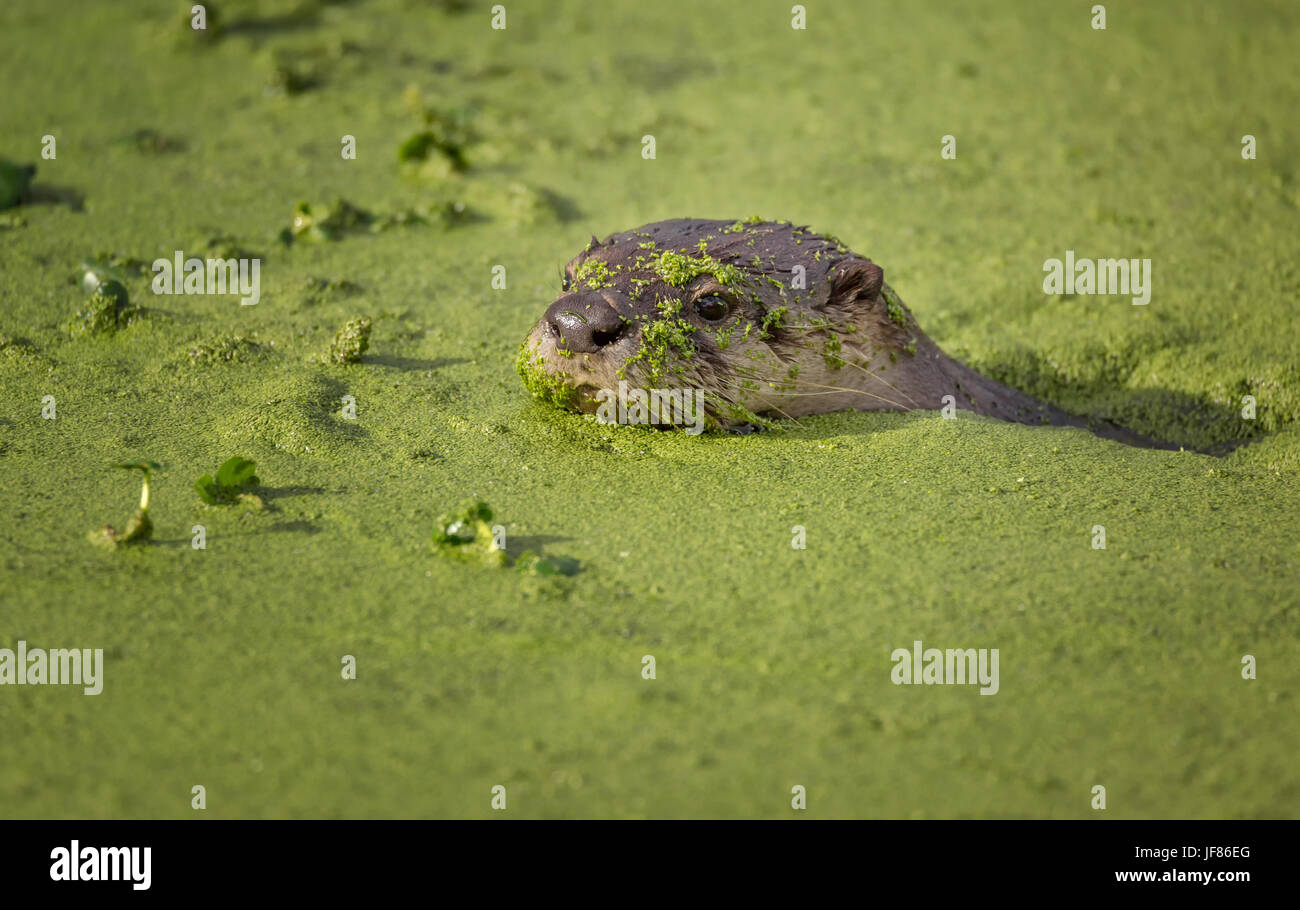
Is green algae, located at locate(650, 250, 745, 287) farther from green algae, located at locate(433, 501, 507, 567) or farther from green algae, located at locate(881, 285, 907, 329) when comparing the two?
green algae, located at locate(433, 501, 507, 567)

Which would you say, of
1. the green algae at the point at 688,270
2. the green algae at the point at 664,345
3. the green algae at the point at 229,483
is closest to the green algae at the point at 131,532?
the green algae at the point at 229,483

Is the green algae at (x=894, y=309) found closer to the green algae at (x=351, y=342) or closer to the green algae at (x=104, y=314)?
the green algae at (x=351, y=342)

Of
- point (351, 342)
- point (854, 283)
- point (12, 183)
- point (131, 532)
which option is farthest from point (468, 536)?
point (12, 183)

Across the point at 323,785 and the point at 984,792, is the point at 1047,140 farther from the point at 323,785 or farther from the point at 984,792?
the point at 323,785

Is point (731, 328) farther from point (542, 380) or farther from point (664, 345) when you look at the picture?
point (542, 380)

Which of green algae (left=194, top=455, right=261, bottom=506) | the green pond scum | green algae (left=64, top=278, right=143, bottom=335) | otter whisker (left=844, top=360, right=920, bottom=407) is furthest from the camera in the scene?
green algae (left=64, top=278, right=143, bottom=335)

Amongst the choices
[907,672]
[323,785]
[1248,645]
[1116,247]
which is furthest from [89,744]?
[1116,247]

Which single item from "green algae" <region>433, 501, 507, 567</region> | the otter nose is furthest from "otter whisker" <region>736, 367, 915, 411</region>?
"green algae" <region>433, 501, 507, 567</region>

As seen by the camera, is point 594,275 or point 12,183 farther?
point 12,183
